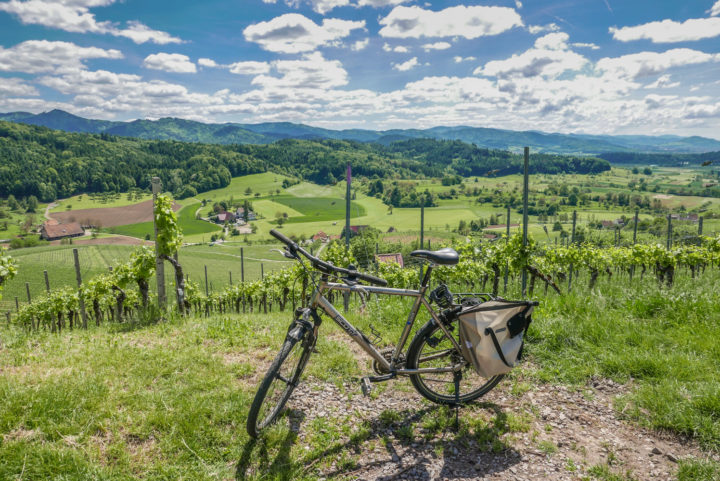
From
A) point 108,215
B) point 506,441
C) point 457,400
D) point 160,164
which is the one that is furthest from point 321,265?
point 160,164

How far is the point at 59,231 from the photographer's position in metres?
82.5

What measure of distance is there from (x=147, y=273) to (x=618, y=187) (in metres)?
102

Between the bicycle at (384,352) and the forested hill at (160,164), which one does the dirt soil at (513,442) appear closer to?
the bicycle at (384,352)

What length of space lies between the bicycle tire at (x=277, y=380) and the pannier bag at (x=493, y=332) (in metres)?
1.41

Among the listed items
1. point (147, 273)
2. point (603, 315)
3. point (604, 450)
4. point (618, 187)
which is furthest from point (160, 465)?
point (618, 187)

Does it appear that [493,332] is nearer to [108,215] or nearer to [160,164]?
[108,215]

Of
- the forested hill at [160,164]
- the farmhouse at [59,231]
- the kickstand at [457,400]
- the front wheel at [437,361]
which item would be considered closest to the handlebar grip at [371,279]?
the front wheel at [437,361]

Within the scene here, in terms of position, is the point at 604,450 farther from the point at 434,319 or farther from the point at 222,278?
the point at 222,278

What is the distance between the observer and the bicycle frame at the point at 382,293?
129 inches

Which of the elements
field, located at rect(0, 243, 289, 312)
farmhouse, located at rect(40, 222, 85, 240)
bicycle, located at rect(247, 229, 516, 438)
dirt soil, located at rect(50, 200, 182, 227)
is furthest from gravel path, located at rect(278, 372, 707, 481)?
farmhouse, located at rect(40, 222, 85, 240)

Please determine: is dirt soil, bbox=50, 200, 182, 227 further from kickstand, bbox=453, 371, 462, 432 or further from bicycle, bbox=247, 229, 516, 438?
kickstand, bbox=453, 371, 462, 432

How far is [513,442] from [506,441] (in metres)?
0.06

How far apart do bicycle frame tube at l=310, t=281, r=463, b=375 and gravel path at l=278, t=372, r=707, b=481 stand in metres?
0.44

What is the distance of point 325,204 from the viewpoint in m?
106
